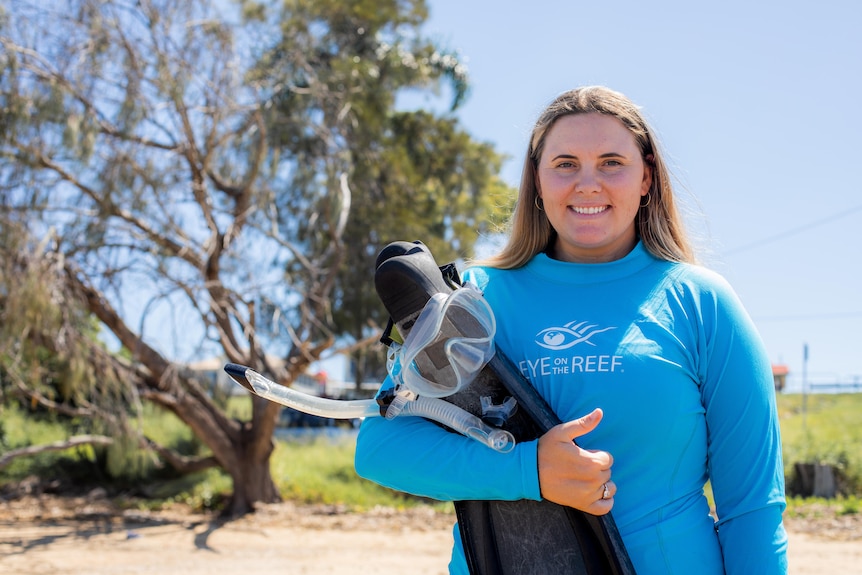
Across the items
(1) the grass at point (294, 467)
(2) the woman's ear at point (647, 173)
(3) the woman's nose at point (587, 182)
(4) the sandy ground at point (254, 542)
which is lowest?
(4) the sandy ground at point (254, 542)

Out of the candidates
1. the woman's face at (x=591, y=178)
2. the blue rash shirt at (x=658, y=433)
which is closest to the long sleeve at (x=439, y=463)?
the blue rash shirt at (x=658, y=433)

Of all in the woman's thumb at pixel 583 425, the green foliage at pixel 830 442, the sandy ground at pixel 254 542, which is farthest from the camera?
the green foliage at pixel 830 442

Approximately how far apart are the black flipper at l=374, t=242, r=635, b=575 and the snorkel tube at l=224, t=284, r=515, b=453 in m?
0.02

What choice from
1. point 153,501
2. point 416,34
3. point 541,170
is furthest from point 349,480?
point 541,170

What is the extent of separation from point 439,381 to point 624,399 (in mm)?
286

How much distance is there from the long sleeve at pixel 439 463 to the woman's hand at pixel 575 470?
2 cm

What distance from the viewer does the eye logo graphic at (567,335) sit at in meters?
1.31

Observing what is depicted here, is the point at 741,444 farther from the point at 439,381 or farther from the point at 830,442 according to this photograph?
the point at 830,442

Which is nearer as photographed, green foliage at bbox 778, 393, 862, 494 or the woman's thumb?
the woman's thumb

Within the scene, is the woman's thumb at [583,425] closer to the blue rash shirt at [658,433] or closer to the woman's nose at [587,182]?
the blue rash shirt at [658,433]

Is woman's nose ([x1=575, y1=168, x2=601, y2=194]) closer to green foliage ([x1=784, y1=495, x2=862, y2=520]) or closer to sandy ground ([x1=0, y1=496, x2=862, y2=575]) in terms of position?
sandy ground ([x1=0, y1=496, x2=862, y2=575])

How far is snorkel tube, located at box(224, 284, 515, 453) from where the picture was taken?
1192mm

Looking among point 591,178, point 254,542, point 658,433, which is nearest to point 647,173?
point 591,178

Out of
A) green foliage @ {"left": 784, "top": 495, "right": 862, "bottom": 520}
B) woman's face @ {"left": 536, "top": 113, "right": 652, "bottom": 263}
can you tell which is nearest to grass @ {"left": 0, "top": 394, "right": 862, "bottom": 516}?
Answer: green foliage @ {"left": 784, "top": 495, "right": 862, "bottom": 520}
